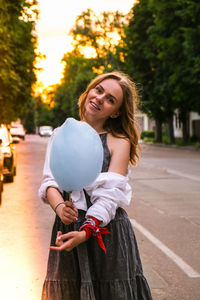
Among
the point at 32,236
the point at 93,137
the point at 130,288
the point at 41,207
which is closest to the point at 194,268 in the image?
the point at 32,236

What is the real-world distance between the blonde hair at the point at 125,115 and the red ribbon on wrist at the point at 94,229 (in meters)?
0.52

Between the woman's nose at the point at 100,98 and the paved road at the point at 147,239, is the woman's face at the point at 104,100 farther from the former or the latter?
the paved road at the point at 147,239

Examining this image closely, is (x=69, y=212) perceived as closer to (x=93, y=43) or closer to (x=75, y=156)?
(x=75, y=156)

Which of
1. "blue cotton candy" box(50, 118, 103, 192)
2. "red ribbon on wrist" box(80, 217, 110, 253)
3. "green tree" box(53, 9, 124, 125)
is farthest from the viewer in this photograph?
"green tree" box(53, 9, 124, 125)

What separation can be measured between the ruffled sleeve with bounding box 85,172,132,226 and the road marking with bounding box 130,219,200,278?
116 inches

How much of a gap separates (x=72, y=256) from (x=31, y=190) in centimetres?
1038

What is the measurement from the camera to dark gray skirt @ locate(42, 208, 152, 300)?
8.61 ft

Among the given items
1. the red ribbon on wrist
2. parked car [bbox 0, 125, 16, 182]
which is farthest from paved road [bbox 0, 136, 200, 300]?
the red ribbon on wrist

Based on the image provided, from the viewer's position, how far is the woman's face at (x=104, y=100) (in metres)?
2.76

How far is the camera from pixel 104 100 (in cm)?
277

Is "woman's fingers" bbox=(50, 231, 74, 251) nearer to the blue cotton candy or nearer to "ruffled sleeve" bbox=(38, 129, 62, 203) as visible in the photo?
the blue cotton candy

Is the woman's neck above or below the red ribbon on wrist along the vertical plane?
above

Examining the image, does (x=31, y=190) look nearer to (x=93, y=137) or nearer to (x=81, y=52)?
(x=93, y=137)

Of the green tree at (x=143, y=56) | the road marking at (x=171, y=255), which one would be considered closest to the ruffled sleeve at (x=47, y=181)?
the road marking at (x=171, y=255)
